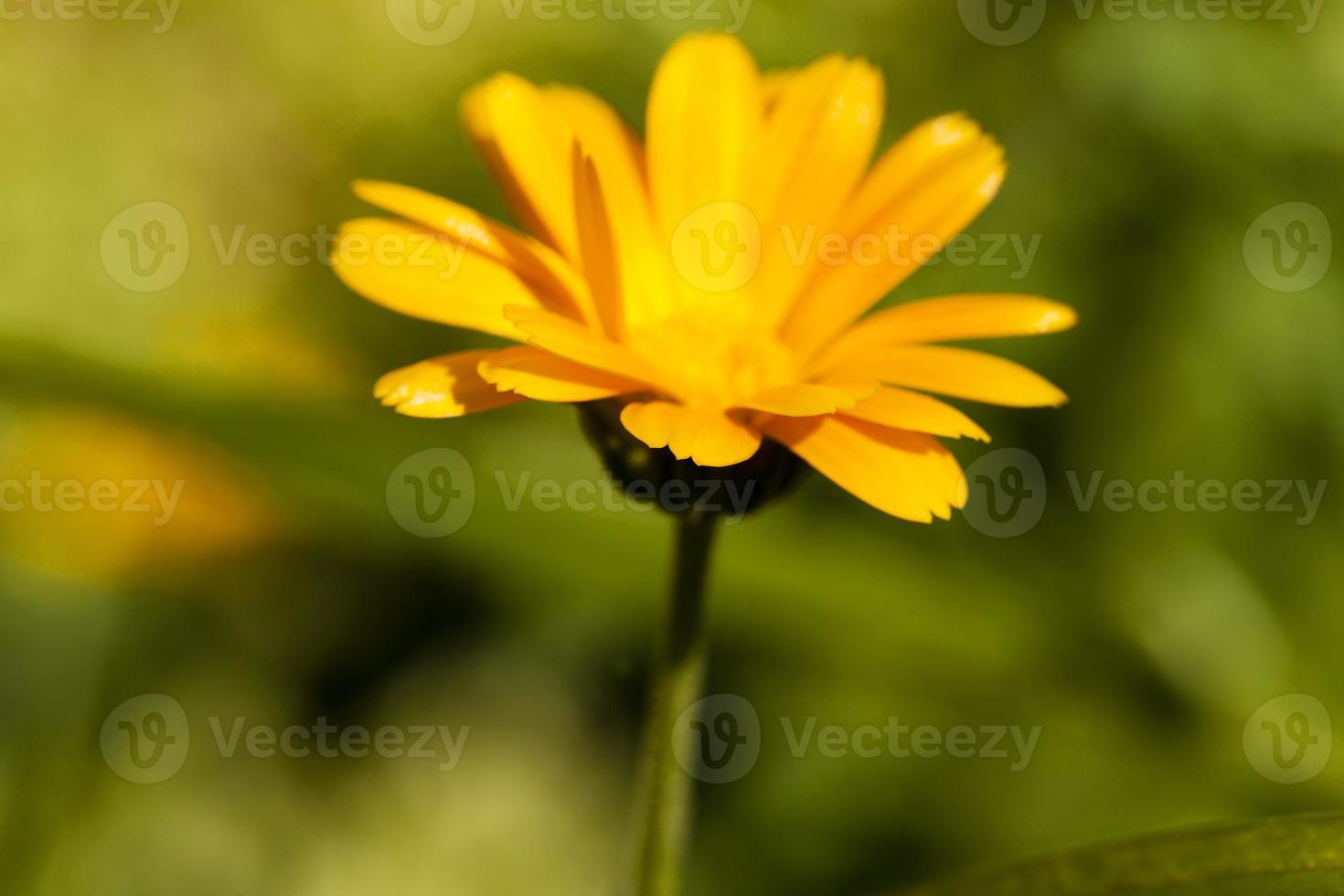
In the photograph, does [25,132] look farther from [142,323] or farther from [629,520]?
[629,520]

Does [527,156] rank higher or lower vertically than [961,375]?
higher

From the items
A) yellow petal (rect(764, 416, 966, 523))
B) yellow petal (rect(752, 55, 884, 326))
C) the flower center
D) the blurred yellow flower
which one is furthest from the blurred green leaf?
the blurred yellow flower

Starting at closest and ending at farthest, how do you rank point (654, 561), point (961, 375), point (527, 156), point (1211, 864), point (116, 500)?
point (1211, 864) < point (961, 375) < point (527, 156) < point (654, 561) < point (116, 500)

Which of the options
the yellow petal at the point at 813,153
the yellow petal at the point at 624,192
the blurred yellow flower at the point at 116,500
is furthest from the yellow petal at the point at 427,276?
the blurred yellow flower at the point at 116,500

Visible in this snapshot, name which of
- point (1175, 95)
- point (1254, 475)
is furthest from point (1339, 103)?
point (1254, 475)

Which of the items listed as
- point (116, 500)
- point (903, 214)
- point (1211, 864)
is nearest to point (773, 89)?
point (903, 214)

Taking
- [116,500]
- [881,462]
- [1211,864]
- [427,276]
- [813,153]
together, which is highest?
[813,153]

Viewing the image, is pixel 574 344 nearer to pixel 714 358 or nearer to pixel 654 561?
pixel 714 358
